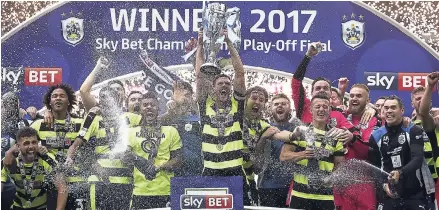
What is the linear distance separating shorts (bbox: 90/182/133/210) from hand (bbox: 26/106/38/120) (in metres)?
0.56

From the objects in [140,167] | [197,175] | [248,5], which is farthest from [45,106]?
[248,5]

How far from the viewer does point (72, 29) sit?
3.76 metres

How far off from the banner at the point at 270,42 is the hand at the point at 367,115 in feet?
0.30

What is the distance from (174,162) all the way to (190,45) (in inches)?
28.4

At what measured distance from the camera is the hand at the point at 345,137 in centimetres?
373

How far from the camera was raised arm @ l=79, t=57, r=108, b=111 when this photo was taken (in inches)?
147

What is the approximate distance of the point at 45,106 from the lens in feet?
12.4

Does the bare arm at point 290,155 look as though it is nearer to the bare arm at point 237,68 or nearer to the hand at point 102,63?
the bare arm at point 237,68

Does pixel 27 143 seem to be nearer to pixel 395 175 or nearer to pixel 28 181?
pixel 28 181

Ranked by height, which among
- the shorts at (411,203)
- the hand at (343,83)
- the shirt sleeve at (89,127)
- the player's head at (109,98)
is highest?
the hand at (343,83)

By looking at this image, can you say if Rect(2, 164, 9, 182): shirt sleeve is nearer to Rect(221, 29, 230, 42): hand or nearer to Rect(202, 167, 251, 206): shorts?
Rect(202, 167, 251, 206): shorts

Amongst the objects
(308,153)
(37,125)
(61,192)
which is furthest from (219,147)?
(37,125)

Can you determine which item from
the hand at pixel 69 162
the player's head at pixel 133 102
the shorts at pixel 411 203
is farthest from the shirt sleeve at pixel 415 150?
the hand at pixel 69 162

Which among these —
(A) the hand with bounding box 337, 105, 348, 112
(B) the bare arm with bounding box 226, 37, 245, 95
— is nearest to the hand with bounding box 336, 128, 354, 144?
(A) the hand with bounding box 337, 105, 348, 112
